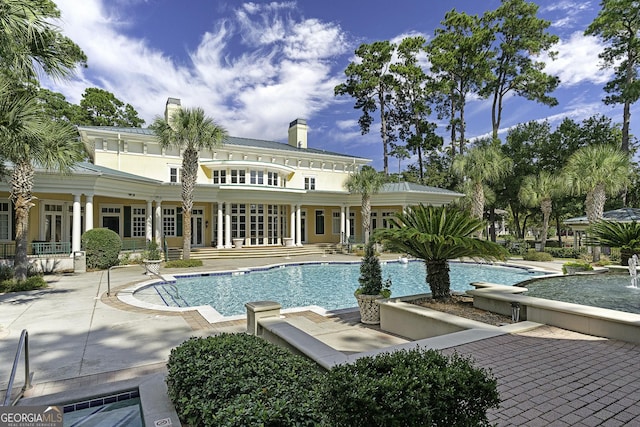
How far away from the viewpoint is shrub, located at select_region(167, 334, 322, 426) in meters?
2.66

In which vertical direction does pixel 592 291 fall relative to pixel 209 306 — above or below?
above

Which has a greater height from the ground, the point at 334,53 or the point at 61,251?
the point at 334,53

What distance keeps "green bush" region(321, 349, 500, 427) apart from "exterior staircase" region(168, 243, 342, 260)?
20.8m

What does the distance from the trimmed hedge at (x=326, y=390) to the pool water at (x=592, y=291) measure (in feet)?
21.8

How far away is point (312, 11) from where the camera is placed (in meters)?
25.0

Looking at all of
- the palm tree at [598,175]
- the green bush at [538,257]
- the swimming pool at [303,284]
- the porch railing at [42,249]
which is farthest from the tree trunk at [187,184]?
the palm tree at [598,175]

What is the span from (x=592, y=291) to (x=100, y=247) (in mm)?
19150

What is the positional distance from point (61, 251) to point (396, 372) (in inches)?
774

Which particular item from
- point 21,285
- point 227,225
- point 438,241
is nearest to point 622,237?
point 438,241

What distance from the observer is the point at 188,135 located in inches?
736

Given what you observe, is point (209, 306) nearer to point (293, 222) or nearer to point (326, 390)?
point (326, 390)

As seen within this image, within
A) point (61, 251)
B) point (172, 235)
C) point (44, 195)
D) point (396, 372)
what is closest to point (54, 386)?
point (396, 372)

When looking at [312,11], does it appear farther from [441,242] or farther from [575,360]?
[575,360]

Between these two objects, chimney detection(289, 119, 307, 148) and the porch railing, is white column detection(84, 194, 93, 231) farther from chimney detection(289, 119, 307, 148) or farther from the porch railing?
chimney detection(289, 119, 307, 148)
